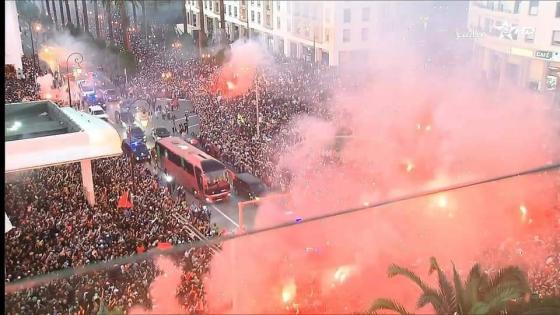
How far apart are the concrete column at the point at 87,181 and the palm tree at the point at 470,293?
189cm

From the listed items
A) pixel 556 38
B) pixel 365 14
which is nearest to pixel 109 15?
pixel 365 14

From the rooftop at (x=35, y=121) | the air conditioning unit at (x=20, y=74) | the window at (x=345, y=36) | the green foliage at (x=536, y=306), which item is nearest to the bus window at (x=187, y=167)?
the rooftop at (x=35, y=121)

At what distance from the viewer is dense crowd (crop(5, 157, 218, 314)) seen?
→ 3.24 meters

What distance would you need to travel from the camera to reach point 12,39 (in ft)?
10.7

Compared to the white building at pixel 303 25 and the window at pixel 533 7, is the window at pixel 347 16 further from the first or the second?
the window at pixel 533 7

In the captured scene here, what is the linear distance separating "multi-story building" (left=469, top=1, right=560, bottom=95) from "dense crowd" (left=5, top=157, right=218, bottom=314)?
2513mm

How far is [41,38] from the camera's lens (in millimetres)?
3443

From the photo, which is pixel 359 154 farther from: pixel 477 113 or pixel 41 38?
pixel 41 38

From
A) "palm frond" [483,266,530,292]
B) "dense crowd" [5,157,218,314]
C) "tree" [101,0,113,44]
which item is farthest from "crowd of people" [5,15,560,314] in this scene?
"palm frond" [483,266,530,292]

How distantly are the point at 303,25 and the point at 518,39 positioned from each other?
2025 mm

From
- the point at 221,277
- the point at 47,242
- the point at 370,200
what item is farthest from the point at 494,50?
the point at 47,242

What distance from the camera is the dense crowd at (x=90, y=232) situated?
3.24 meters

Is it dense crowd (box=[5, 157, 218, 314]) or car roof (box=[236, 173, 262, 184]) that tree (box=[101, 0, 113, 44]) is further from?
car roof (box=[236, 173, 262, 184])

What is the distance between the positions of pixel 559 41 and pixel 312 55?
2092 mm
